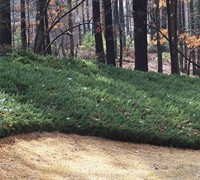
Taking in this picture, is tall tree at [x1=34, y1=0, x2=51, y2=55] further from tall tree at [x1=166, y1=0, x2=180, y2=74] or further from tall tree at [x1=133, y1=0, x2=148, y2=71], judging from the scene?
Result: tall tree at [x1=166, y1=0, x2=180, y2=74]

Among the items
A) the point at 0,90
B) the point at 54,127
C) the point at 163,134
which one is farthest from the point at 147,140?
the point at 0,90

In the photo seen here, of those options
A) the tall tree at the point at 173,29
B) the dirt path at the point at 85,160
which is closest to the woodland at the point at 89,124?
the dirt path at the point at 85,160

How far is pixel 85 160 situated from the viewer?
16.1ft

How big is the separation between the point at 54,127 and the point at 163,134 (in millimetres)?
1701

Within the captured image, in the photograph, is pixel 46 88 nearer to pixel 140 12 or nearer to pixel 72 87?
pixel 72 87

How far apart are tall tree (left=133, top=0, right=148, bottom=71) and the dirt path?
7415mm

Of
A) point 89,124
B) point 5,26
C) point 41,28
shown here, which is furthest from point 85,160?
point 41,28

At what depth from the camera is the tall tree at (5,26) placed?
499 inches

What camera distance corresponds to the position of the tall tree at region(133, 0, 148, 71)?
13.0 m

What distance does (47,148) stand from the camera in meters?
5.04

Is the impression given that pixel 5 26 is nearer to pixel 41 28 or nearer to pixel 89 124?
pixel 41 28

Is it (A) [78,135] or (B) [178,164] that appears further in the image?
(A) [78,135]

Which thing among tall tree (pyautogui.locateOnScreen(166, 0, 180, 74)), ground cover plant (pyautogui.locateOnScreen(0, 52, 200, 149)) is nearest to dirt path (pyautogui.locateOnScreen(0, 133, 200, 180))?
ground cover plant (pyautogui.locateOnScreen(0, 52, 200, 149))

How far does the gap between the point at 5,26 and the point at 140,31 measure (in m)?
4.43
